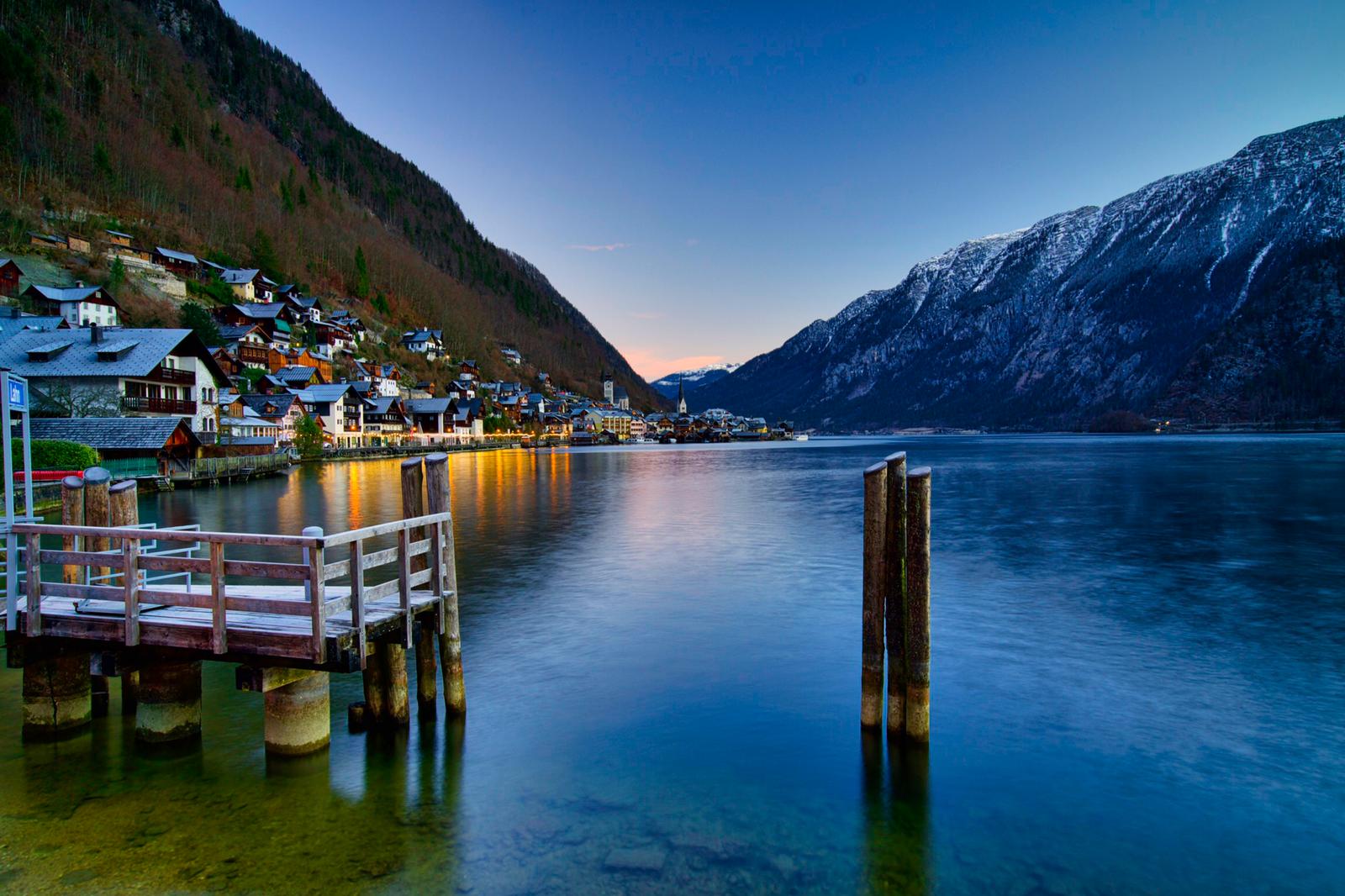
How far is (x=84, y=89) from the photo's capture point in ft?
625

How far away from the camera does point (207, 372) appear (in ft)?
255

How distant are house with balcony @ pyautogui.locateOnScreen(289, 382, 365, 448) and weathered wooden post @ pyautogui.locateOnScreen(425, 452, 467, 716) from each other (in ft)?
387

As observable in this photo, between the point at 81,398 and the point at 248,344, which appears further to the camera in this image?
the point at 248,344

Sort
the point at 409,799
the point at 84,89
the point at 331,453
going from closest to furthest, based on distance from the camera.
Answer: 1. the point at 409,799
2. the point at 331,453
3. the point at 84,89

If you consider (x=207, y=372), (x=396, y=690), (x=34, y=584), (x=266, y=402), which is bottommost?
(x=396, y=690)

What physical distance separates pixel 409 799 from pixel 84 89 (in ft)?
829

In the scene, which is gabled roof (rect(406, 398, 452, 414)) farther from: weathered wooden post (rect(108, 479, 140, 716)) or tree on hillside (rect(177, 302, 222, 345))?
weathered wooden post (rect(108, 479, 140, 716))

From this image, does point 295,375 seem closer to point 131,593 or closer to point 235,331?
point 235,331

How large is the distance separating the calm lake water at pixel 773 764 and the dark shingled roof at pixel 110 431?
44.3 m

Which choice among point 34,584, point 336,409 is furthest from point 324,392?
point 34,584

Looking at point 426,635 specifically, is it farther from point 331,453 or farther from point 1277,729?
point 331,453

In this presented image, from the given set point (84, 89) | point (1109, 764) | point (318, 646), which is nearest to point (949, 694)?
point (1109, 764)

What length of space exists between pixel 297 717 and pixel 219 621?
221cm

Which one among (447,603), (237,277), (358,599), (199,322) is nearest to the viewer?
(358,599)
